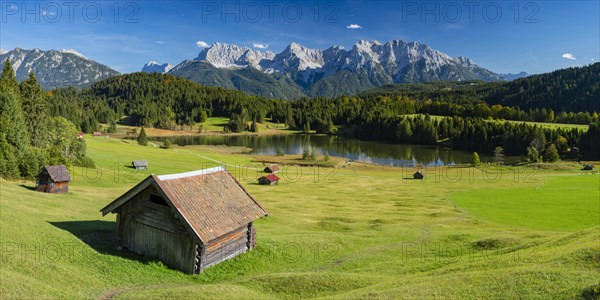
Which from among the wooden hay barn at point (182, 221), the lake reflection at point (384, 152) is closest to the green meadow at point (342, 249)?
the wooden hay barn at point (182, 221)

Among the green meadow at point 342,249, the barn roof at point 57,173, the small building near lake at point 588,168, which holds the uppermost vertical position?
the barn roof at point 57,173

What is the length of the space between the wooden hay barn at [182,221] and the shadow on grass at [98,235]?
719 mm

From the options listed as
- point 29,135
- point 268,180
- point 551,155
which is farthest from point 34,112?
point 551,155

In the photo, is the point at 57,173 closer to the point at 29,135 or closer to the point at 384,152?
the point at 29,135

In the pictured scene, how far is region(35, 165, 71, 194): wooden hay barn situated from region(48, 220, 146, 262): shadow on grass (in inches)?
686

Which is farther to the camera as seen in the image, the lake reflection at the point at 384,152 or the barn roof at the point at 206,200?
the lake reflection at the point at 384,152

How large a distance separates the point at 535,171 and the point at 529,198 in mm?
52799

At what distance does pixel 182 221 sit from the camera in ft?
80.0

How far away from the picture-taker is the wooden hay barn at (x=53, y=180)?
4534cm

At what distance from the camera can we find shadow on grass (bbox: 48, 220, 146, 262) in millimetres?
25562

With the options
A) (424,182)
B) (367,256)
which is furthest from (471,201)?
(367,256)

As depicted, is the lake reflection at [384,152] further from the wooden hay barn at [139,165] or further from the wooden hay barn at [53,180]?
the wooden hay barn at [53,180]

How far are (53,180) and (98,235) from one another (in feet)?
72.6

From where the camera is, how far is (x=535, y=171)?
4222 inches
